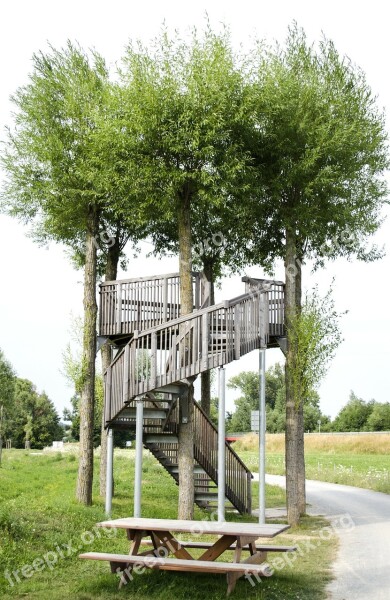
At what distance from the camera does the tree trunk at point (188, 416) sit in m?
18.3

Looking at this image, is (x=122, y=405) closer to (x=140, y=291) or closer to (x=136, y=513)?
(x=136, y=513)

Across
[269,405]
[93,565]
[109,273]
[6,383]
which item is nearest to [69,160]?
[109,273]

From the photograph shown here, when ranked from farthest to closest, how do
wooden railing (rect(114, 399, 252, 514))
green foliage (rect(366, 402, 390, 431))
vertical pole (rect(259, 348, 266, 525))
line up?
green foliage (rect(366, 402, 390, 431)) → wooden railing (rect(114, 399, 252, 514)) → vertical pole (rect(259, 348, 266, 525))

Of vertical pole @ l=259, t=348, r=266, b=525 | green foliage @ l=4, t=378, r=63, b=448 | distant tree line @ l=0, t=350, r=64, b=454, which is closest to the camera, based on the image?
vertical pole @ l=259, t=348, r=266, b=525

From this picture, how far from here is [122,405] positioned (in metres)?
17.8

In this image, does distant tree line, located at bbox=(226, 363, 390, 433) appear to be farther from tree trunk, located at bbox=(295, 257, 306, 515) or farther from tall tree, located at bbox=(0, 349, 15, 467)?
tree trunk, located at bbox=(295, 257, 306, 515)

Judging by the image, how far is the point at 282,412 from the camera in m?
88.3

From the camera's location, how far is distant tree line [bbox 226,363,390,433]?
82688mm

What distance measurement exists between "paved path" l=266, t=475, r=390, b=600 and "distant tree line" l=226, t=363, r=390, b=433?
164 feet

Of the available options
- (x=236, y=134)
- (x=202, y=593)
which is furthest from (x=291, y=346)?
(x=202, y=593)

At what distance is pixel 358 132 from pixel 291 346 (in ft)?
20.3

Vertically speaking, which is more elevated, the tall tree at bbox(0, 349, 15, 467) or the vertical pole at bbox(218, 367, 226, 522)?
the tall tree at bbox(0, 349, 15, 467)

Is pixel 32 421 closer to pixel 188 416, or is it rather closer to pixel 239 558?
pixel 188 416

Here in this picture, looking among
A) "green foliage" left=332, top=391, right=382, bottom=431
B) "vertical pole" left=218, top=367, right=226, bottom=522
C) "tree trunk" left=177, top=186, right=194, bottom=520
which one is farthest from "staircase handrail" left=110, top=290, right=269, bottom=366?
"green foliage" left=332, top=391, right=382, bottom=431
